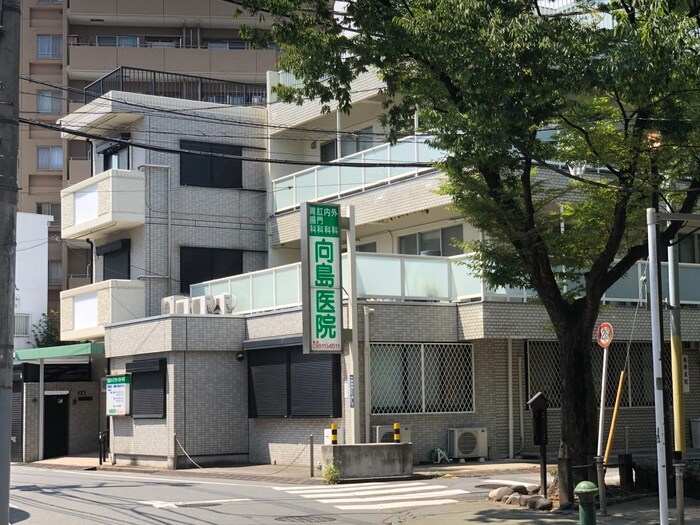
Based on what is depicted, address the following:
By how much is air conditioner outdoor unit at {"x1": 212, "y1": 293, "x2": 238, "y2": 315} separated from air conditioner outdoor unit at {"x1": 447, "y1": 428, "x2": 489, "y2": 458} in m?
7.28

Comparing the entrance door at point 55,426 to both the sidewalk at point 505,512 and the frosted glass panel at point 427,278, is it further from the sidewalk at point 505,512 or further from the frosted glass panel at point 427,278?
the frosted glass panel at point 427,278

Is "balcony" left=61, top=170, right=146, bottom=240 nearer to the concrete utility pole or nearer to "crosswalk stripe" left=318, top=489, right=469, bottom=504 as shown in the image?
"crosswalk stripe" left=318, top=489, right=469, bottom=504

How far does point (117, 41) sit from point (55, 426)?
32.1 m

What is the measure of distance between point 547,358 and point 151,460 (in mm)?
10873

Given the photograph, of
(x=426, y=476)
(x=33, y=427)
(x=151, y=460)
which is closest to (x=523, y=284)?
(x=426, y=476)

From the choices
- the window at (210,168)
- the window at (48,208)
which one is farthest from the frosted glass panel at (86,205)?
the window at (48,208)

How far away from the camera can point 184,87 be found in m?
47.0

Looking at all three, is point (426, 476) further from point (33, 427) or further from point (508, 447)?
point (33, 427)

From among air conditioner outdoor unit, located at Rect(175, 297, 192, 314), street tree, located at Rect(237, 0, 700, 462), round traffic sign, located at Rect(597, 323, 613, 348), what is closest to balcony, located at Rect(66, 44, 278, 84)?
air conditioner outdoor unit, located at Rect(175, 297, 192, 314)

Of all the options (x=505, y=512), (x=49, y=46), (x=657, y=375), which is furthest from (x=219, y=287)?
(x=49, y=46)

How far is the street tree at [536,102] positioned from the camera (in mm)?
14297

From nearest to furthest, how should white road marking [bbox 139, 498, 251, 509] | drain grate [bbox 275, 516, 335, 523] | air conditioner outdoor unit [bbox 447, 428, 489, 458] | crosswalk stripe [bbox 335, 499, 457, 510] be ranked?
drain grate [bbox 275, 516, 335, 523] → crosswalk stripe [bbox 335, 499, 457, 510] → white road marking [bbox 139, 498, 251, 509] → air conditioner outdoor unit [bbox 447, 428, 489, 458]

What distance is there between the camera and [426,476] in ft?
73.7

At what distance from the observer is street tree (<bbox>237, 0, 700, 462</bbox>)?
46.9ft
